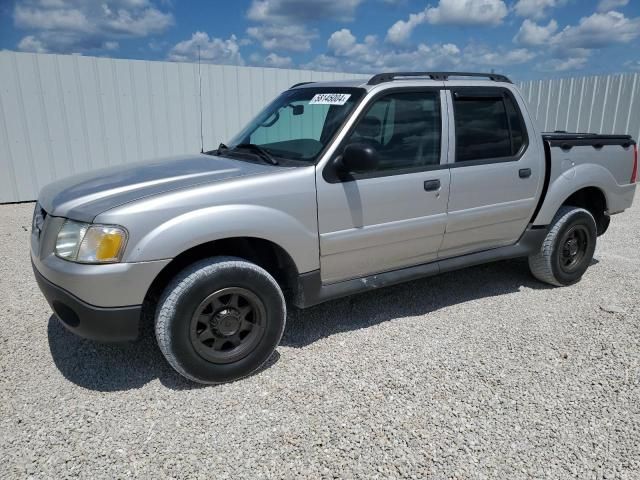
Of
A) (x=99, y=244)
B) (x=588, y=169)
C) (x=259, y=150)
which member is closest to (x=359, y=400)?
(x=99, y=244)

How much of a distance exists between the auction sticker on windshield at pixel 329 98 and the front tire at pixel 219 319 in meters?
1.39

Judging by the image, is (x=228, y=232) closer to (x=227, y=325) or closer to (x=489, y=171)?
(x=227, y=325)

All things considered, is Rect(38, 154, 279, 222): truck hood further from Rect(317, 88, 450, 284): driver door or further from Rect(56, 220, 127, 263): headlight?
Rect(317, 88, 450, 284): driver door

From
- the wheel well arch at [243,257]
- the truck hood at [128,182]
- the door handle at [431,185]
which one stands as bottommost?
the wheel well arch at [243,257]

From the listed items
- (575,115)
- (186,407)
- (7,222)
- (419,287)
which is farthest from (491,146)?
(575,115)

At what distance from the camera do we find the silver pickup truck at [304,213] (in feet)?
9.11

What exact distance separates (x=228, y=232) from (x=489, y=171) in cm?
229

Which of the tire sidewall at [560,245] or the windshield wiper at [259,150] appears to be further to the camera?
the tire sidewall at [560,245]

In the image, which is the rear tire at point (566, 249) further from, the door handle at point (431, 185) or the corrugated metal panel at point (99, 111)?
the corrugated metal panel at point (99, 111)

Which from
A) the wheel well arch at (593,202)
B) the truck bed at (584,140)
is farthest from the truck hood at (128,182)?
the wheel well arch at (593,202)

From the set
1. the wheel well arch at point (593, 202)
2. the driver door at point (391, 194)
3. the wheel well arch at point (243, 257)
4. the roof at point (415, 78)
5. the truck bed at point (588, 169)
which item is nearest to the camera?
the wheel well arch at point (243, 257)

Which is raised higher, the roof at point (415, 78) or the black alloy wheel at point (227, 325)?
the roof at point (415, 78)

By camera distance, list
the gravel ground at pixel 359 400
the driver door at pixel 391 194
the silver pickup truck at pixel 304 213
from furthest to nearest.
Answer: the driver door at pixel 391 194 → the silver pickup truck at pixel 304 213 → the gravel ground at pixel 359 400

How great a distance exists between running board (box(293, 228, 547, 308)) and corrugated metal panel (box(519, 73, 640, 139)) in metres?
7.42
